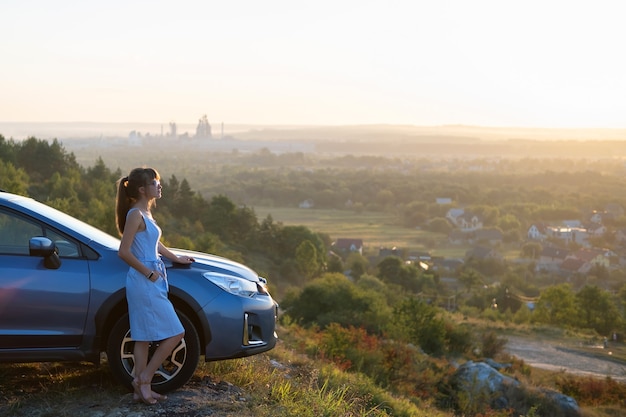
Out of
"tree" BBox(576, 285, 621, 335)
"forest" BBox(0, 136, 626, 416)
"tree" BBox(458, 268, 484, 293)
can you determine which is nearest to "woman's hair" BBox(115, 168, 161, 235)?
"forest" BBox(0, 136, 626, 416)

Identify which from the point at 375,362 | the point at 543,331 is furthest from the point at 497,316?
the point at 375,362

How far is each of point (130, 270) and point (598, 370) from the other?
21.6m

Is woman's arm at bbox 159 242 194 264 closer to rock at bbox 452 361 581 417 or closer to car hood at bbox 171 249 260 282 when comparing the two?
car hood at bbox 171 249 260 282

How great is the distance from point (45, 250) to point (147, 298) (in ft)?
2.61

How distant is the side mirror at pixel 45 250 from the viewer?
4.98 m

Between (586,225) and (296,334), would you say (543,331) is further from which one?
(586,225)

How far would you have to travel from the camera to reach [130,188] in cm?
500

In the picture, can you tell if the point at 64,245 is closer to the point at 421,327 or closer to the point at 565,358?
the point at 421,327

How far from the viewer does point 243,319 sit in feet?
18.3

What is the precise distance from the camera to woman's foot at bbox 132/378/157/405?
5109 mm

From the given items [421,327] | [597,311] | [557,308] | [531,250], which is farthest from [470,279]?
[421,327]

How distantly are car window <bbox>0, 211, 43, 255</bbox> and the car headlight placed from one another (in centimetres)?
128

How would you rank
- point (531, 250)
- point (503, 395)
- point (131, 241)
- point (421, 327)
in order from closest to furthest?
point (131, 241), point (503, 395), point (421, 327), point (531, 250)

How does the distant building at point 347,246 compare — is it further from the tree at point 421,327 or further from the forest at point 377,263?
the tree at point 421,327
